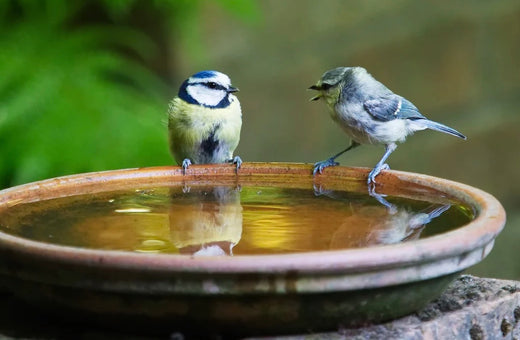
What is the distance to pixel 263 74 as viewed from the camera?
4.66 meters

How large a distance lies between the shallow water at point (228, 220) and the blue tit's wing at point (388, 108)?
82 centimetres

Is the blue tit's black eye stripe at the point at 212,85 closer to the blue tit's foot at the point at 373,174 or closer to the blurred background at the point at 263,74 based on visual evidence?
the blurred background at the point at 263,74

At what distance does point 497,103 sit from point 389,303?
4.01m

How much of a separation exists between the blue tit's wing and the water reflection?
86 cm

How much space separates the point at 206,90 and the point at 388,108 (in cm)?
67

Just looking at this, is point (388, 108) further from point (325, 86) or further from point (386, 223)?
point (386, 223)

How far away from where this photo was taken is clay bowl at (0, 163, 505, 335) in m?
1.48

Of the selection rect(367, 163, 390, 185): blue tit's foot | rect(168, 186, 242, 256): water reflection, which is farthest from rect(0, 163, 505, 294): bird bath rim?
rect(367, 163, 390, 185): blue tit's foot

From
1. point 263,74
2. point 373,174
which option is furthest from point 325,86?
point 263,74

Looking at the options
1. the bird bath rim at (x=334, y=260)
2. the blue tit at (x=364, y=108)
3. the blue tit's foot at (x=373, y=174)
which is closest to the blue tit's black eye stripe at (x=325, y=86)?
the blue tit at (x=364, y=108)

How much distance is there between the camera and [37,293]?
64.9 inches

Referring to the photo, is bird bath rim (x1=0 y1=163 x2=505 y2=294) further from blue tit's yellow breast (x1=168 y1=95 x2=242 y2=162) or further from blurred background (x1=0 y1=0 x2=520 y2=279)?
blurred background (x1=0 y1=0 x2=520 y2=279)

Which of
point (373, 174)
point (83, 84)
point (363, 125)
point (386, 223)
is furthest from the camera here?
point (83, 84)

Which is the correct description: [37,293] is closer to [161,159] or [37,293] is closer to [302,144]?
[161,159]
